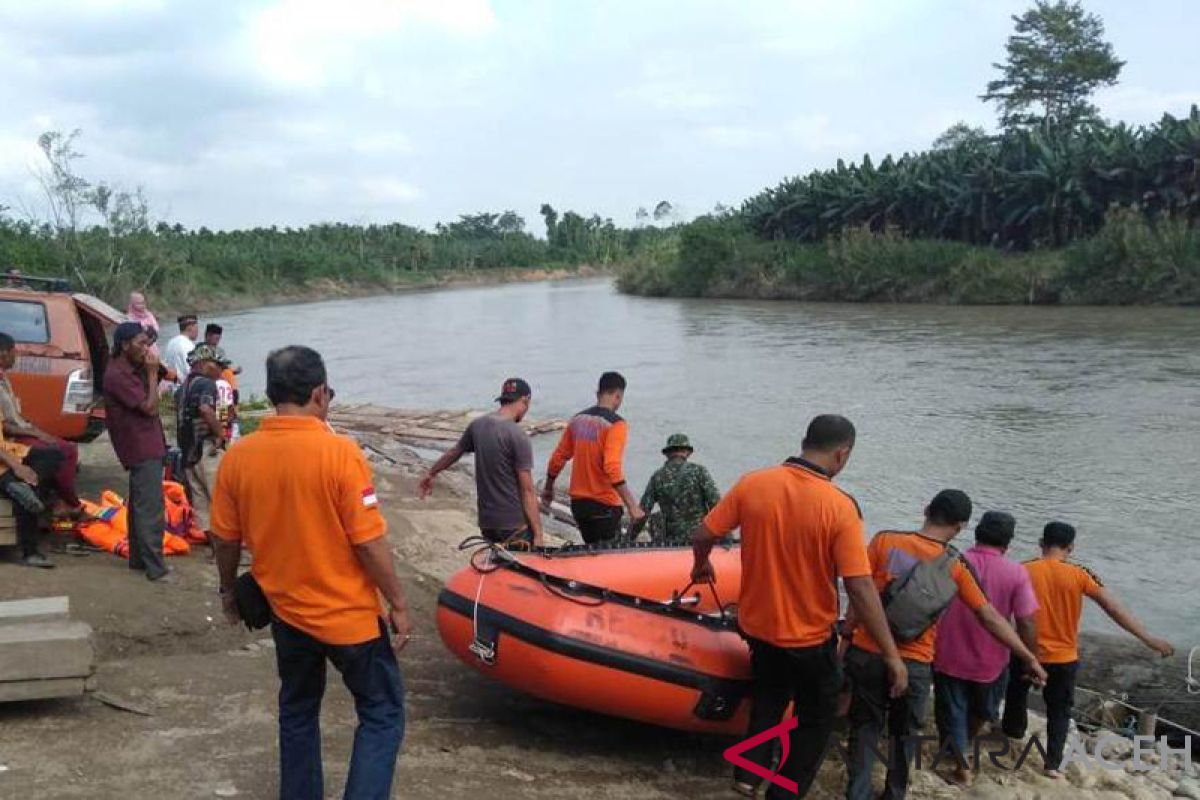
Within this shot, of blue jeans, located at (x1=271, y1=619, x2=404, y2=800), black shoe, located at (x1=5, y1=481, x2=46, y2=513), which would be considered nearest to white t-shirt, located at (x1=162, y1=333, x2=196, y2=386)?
black shoe, located at (x1=5, y1=481, x2=46, y2=513)

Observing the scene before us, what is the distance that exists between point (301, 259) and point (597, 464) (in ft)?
200

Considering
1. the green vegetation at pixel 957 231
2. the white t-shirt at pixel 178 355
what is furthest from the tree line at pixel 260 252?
the white t-shirt at pixel 178 355

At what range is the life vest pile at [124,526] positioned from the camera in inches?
250

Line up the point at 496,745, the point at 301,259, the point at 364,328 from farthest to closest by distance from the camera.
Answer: the point at 301,259, the point at 364,328, the point at 496,745

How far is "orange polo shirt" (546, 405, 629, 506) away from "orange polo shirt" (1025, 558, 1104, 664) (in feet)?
7.28

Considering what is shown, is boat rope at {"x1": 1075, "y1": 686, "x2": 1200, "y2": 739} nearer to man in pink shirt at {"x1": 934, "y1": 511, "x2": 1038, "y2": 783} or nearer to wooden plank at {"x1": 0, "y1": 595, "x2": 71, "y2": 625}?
man in pink shirt at {"x1": 934, "y1": 511, "x2": 1038, "y2": 783}

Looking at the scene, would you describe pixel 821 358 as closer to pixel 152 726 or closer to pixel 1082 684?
pixel 1082 684

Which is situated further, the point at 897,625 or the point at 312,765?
the point at 897,625

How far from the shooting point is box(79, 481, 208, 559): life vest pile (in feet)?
20.9

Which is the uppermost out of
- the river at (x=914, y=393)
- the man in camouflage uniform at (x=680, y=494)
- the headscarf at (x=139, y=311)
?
the headscarf at (x=139, y=311)

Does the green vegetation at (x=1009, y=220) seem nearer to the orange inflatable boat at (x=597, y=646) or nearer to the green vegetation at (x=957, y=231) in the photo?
the green vegetation at (x=957, y=231)

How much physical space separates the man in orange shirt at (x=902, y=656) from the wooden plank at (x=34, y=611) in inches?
122

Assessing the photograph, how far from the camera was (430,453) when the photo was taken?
13.8 metres

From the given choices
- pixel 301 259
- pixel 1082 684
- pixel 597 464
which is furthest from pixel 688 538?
pixel 301 259
